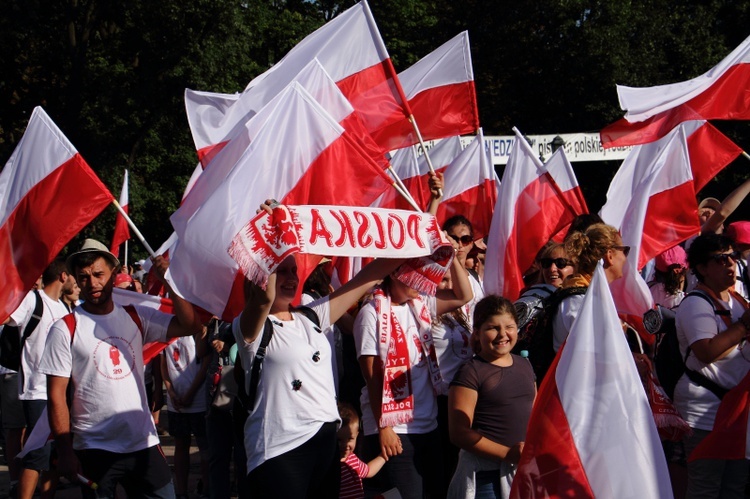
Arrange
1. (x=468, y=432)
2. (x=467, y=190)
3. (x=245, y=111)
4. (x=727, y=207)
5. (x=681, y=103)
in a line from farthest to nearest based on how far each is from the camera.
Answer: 1. (x=467, y=190)
2. (x=727, y=207)
3. (x=681, y=103)
4. (x=245, y=111)
5. (x=468, y=432)

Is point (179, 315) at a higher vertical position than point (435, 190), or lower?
lower

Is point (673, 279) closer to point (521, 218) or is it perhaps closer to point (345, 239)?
point (521, 218)

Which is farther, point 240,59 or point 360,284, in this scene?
point 240,59

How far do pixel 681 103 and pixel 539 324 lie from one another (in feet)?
8.59

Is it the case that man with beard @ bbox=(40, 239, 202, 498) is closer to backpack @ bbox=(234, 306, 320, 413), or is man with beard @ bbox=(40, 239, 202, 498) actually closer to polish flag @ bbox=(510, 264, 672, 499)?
backpack @ bbox=(234, 306, 320, 413)

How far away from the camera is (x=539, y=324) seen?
215 inches

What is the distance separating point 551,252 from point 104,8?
20.0m

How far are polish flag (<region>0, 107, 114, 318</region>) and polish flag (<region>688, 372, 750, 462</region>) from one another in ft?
11.2

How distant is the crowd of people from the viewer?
15.2ft

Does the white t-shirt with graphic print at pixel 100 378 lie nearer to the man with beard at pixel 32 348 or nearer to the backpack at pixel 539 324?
the backpack at pixel 539 324

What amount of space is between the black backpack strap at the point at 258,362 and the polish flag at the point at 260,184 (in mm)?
381

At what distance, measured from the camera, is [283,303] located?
4703 millimetres

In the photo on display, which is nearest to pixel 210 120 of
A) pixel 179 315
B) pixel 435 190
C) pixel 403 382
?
pixel 179 315

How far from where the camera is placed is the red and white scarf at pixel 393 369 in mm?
5461
